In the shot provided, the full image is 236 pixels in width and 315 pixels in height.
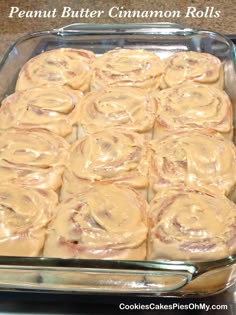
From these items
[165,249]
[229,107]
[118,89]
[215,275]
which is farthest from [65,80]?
[215,275]

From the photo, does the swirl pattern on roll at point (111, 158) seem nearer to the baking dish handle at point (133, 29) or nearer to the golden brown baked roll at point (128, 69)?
the golden brown baked roll at point (128, 69)

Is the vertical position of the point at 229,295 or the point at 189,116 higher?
the point at 189,116

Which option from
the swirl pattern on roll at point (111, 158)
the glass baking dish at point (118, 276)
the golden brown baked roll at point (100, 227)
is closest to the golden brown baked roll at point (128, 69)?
the swirl pattern on roll at point (111, 158)

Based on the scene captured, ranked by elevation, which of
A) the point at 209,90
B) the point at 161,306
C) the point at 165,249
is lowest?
the point at 161,306

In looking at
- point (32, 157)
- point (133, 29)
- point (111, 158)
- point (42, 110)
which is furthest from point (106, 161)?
point (133, 29)

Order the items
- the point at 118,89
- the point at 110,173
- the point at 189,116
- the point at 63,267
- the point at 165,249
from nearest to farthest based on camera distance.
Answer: the point at 63,267 → the point at 165,249 → the point at 110,173 → the point at 189,116 → the point at 118,89

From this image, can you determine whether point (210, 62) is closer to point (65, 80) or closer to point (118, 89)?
point (118, 89)
